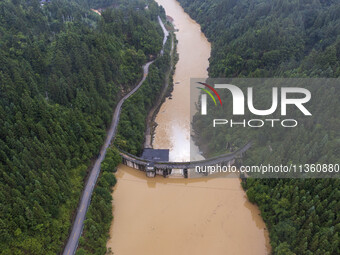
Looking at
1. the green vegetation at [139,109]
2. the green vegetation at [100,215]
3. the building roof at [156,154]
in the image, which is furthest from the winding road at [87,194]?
the building roof at [156,154]

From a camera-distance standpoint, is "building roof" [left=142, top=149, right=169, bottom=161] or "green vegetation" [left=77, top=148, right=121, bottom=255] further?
"building roof" [left=142, top=149, right=169, bottom=161]

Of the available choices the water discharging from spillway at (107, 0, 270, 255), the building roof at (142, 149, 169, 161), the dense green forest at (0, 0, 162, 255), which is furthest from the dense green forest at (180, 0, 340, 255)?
the dense green forest at (0, 0, 162, 255)

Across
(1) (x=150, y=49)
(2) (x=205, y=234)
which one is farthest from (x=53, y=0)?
(2) (x=205, y=234)

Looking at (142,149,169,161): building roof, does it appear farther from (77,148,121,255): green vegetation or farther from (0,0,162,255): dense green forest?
(0,0,162,255): dense green forest


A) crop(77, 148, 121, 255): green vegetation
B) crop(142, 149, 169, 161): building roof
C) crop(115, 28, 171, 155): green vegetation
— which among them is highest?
crop(115, 28, 171, 155): green vegetation

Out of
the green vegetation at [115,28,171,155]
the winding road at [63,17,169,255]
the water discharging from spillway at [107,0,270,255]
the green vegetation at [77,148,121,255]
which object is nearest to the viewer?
the green vegetation at [77,148,121,255]

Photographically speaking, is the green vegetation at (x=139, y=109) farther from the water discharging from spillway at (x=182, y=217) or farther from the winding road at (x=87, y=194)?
the water discharging from spillway at (x=182, y=217)
